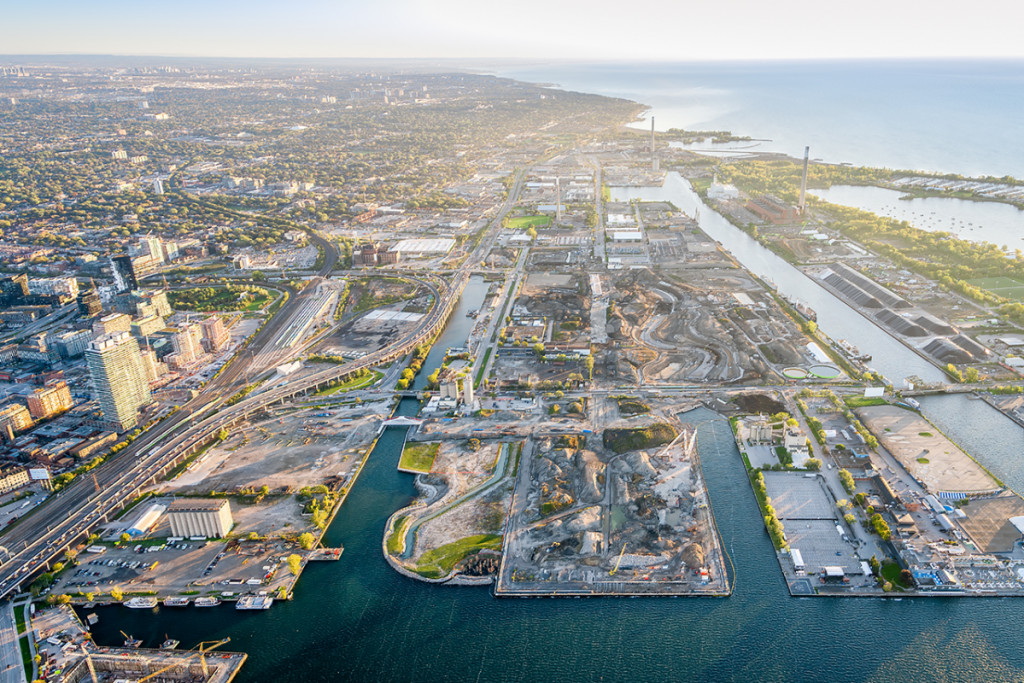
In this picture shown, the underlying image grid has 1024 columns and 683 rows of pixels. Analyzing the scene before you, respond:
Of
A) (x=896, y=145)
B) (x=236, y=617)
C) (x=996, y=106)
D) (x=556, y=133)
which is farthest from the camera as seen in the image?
(x=996, y=106)

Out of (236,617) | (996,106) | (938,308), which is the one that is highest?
(996,106)

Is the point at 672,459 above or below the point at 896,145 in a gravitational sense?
below

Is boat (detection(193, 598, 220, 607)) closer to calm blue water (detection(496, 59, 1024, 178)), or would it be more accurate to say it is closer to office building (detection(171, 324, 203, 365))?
office building (detection(171, 324, 203, 365))

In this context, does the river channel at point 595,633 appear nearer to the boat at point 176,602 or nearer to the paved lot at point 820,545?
the boat at point 176,602

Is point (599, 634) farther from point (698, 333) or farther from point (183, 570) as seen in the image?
point (698, 333)

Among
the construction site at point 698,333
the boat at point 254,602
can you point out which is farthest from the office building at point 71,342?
the construction site at point 698,333

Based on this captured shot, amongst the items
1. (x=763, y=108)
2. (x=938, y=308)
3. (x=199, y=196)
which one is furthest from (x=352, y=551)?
(x=763, y=108)

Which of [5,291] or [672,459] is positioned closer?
[672,459]

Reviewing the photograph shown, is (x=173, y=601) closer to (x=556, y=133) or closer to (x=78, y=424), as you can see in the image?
(x=78, y=424)
